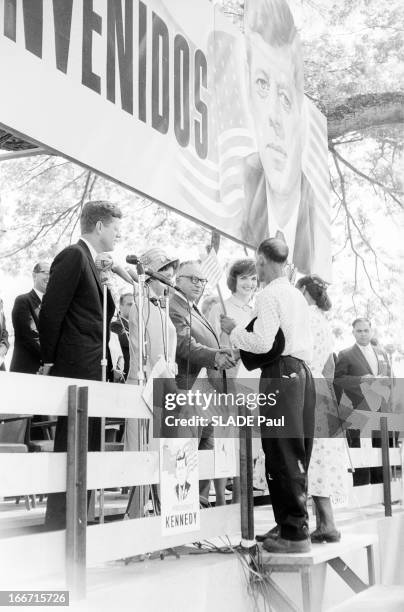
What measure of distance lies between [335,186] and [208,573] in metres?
9.15

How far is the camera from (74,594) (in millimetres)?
2312

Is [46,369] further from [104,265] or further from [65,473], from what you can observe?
[65,473]

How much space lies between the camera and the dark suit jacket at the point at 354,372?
5.59m

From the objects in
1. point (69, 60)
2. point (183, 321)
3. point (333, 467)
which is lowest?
point (333, 467)

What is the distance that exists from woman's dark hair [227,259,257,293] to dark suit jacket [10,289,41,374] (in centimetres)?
105

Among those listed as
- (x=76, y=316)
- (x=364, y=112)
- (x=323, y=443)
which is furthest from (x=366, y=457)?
(x=364, y=112)

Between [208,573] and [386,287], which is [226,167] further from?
[386,287]

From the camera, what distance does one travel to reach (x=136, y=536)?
8.95 feet

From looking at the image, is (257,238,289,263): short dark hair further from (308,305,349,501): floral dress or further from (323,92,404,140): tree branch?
(323,92,404,140): tree branch

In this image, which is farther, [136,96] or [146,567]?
[136,96]

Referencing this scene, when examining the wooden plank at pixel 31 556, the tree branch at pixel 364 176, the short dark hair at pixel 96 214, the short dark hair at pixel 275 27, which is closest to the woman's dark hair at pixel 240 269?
the short dark hair at pixel 96 214

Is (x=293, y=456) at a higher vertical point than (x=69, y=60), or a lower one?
lower

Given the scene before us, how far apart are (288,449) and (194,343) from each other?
29.4 inches

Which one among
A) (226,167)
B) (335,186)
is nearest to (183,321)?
(226,167)
